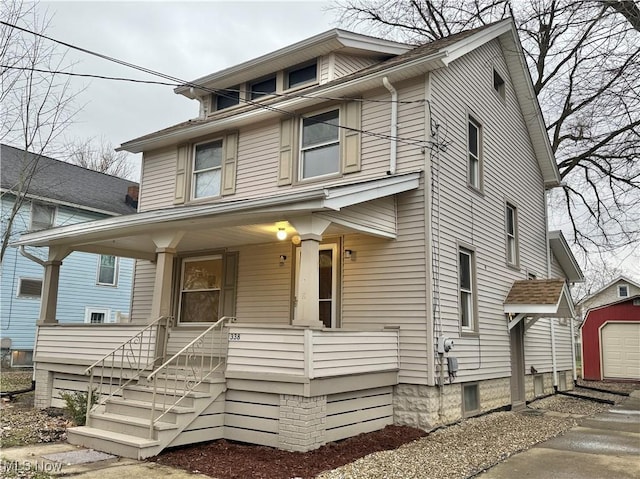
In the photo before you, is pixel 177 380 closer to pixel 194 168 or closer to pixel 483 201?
pixel 194 168

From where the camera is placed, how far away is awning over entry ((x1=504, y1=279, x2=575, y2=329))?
10.1m

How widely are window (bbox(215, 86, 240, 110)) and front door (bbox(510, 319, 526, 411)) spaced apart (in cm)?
797

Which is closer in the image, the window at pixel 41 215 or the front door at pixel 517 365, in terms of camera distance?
the front door at pixel 517 365

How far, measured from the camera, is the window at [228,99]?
11.8m

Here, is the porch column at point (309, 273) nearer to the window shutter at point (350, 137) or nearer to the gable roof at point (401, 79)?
the window shutter at point (350, 137)

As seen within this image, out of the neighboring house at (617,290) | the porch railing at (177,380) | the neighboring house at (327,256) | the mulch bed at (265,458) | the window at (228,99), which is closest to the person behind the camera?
the mulch bed at (265,458)

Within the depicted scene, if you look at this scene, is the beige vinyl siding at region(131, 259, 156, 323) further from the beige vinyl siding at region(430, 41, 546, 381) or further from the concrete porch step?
the beige vinyl siding at region(430, 41, 546, 381)

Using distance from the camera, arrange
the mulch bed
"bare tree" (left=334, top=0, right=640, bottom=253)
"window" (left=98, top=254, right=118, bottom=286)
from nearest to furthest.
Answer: the mulch bed → "bare tree" (left=334, top=0, right=640, bottom=253) → "window" (left=98, top=254, right=118, bottom=286)

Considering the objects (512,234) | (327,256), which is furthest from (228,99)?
(512,234)

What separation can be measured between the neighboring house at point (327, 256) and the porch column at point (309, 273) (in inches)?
0.8

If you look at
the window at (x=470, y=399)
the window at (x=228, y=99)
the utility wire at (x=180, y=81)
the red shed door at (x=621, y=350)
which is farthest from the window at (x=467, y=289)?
the red shed door at (x=621, y=350)

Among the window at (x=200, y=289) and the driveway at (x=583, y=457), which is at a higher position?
the window at (x=200, y=289)

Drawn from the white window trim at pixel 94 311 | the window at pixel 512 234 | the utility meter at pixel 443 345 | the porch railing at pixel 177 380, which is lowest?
the porch railing at pixel 177 380

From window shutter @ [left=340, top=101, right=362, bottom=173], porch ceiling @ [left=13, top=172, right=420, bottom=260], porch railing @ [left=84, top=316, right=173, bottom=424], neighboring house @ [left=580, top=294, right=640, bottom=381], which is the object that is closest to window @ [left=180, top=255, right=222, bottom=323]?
porch ceiling @ [left=13, top=172, right=420, bottom=260]
